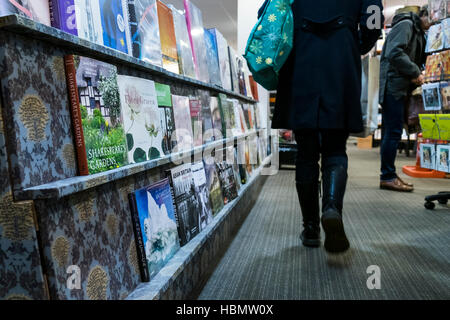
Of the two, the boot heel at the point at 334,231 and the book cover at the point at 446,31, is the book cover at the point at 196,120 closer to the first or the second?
the boot heel at the point at 334,231

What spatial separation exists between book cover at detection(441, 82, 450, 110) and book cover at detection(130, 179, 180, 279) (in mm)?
2175

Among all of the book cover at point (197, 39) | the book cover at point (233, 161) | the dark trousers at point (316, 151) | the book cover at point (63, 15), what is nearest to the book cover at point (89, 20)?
the book cover at point (63, 15)

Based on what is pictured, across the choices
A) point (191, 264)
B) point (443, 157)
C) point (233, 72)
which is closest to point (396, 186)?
point (443, 157)

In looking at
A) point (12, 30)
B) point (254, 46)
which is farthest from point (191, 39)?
point (12, 30)

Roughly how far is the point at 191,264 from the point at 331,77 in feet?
3.00

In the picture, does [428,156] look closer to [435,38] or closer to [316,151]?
[435,38]

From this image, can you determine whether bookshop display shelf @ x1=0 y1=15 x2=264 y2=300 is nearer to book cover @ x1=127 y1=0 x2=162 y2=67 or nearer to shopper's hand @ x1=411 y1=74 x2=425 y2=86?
book cover @ x1=127 y1=0 x2=162 y2=67

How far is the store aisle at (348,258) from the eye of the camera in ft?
4.04

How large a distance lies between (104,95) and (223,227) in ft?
3.26

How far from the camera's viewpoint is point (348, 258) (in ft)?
5.02

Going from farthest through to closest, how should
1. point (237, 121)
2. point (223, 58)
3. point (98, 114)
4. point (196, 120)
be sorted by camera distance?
point (237, 121) → point (223, 58) → point (196, 120) → point (98, 114)

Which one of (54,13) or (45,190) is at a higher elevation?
(54,13)
